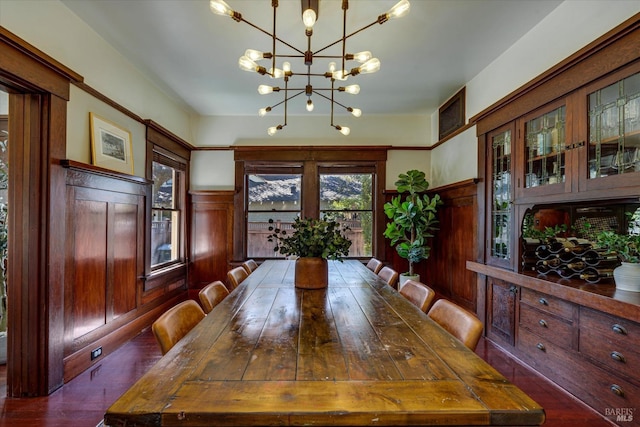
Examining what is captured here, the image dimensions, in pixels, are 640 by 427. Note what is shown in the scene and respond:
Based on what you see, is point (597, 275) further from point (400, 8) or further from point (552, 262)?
point (400, 8)

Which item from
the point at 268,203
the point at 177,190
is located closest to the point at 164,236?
the point at 177,190

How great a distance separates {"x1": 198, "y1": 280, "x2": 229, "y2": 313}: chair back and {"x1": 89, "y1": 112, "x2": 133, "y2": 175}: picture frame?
1.64m

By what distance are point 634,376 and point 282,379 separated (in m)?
2.08

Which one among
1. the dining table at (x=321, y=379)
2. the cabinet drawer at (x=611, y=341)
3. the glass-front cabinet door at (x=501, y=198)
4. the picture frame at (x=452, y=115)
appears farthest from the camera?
the picture frame at (x=452, y=115)

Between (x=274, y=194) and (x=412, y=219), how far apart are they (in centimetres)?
216

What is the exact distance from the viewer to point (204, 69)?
3.33 metres

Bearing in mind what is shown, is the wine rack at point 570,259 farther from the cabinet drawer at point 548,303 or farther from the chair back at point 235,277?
the chair back at point 235,277

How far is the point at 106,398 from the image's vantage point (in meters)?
2.15

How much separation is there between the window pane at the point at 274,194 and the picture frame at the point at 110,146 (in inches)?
78.0

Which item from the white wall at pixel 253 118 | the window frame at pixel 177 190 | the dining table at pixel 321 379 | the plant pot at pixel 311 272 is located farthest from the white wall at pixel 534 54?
the window frame at pixel 177 190

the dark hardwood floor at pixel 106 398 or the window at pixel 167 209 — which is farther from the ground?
the window at pixel 167 209

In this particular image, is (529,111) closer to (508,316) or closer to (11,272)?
(508,316)

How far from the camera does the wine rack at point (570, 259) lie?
2.18 metres

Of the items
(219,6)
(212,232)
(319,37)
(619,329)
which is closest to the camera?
(219,6)
